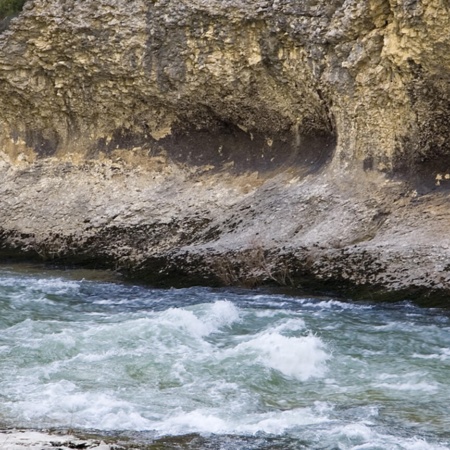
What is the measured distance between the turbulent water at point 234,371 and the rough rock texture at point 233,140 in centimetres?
125

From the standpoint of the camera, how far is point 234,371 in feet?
34.8

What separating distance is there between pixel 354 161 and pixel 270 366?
6684mm

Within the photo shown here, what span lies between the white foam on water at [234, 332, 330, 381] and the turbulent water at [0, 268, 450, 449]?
0.9 inches

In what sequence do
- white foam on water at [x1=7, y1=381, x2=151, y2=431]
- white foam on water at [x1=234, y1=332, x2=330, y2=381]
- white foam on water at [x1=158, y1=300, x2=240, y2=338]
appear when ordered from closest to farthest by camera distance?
1. white foam on water at [x1=7, y1=381, x2=151, y2=431]
2. white foam on water at [x1=234, y1=332, x2=330, y2=381]
3. white foam on water at [x1=158, y1=300, x2=240, y2=338]

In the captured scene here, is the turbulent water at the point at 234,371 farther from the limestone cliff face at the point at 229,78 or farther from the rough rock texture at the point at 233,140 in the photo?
the limestone cliff face at the point at 229,78

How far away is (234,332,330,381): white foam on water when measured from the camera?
10.6 meters

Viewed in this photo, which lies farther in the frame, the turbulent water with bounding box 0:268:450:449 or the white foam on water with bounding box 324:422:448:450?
the turbulent water with bounding box 0:268:450:449

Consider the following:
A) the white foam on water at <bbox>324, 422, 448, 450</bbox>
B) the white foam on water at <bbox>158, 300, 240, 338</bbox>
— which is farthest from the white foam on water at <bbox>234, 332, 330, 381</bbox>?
the white foam on water at <bbox>324, 422, 448, 450</bbox>

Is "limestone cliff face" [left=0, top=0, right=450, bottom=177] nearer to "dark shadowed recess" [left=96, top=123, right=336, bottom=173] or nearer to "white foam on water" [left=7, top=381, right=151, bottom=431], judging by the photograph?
"dark shadowed recess" [left=96, top=123, right=336, bottom=173]

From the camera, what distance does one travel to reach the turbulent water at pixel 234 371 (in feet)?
29.0

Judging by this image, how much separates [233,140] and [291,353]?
344 inches

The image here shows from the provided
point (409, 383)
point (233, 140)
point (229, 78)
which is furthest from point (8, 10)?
point (409, 383)

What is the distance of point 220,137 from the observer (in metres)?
19.2

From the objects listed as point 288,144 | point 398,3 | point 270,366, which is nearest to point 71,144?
point 288,144
